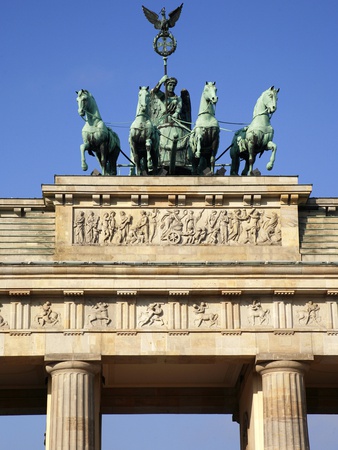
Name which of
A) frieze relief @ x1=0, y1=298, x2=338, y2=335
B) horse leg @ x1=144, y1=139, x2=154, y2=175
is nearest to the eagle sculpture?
horse leg @ x1=144, y1=139, x2=154, y2=175

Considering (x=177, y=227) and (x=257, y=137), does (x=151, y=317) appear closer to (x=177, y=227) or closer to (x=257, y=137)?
(x=177, y=227)

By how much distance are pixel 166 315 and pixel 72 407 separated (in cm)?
369

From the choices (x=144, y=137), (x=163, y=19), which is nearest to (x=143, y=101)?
(x=144, y=137)

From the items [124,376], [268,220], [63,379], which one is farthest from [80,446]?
[268,220]

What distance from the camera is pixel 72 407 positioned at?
39.5 metres

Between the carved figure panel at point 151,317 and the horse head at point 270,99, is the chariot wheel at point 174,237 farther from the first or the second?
the horse head at point 270,99

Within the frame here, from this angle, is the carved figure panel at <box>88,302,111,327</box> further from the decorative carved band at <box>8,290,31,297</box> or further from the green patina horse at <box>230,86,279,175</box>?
the green patina horse at <box>230,86,279,175</box>

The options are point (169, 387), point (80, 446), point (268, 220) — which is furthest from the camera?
point (169, 387)

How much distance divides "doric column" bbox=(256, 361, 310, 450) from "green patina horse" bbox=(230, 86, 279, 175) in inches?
245

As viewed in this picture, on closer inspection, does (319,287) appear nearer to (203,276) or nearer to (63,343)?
(203,276)

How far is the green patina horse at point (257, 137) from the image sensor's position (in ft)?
142

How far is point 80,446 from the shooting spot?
3919 cm

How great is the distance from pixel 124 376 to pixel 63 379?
465 centimetres

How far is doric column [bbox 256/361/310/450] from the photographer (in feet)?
130
